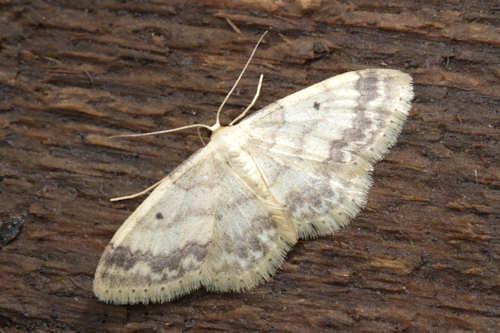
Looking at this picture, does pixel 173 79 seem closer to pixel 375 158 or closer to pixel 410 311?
pixel 375 158

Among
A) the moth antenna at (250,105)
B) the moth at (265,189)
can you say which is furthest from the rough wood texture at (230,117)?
the moth at (265,189)

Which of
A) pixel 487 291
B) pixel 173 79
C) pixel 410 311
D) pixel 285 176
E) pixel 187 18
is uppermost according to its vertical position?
pixel 187 18

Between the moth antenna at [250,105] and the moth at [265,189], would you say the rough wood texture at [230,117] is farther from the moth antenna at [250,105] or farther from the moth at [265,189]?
the moth at [265,189]

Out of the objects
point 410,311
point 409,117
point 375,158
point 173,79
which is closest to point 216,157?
point 173,79

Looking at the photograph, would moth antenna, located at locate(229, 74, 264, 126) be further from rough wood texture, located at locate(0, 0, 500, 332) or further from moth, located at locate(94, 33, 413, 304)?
moth, located at locate(94, 33, 413, 304)

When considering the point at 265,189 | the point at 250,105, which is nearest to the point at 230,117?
the point at 250,105

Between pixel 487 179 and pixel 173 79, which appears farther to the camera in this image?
pixel 173 79
